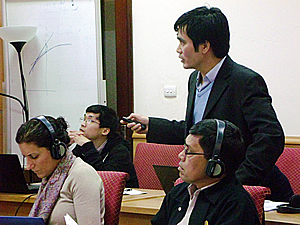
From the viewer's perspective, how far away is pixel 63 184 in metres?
1.71

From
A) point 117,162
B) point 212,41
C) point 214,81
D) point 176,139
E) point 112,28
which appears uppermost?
point 112,28

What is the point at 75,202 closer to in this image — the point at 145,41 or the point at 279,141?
the point at 279,141

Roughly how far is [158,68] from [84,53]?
62 cm

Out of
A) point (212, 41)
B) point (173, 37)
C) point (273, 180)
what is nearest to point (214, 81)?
point (212, 41)

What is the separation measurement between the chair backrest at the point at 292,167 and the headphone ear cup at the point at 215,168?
135 cm

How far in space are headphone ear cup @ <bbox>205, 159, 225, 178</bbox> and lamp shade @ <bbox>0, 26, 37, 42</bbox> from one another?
2.58 meters

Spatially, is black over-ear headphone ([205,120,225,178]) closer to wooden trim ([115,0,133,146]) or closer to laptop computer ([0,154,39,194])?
laptop computer ([0,154,39,194])

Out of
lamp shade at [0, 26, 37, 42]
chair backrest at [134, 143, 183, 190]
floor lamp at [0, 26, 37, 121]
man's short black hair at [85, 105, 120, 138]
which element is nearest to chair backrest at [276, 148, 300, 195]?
chair backrest at [134, 143, 183, 190]

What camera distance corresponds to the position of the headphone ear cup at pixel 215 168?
1295mm

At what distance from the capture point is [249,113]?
162 cm

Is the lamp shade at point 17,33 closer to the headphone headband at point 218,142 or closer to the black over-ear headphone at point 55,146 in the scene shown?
the black over-ear headphone at point 55,146

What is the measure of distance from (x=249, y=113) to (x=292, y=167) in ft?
3.39

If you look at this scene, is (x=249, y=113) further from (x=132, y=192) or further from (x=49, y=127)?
(x=132, y=192)

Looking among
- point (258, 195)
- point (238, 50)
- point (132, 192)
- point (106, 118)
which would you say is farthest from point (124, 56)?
point (258, 195)
